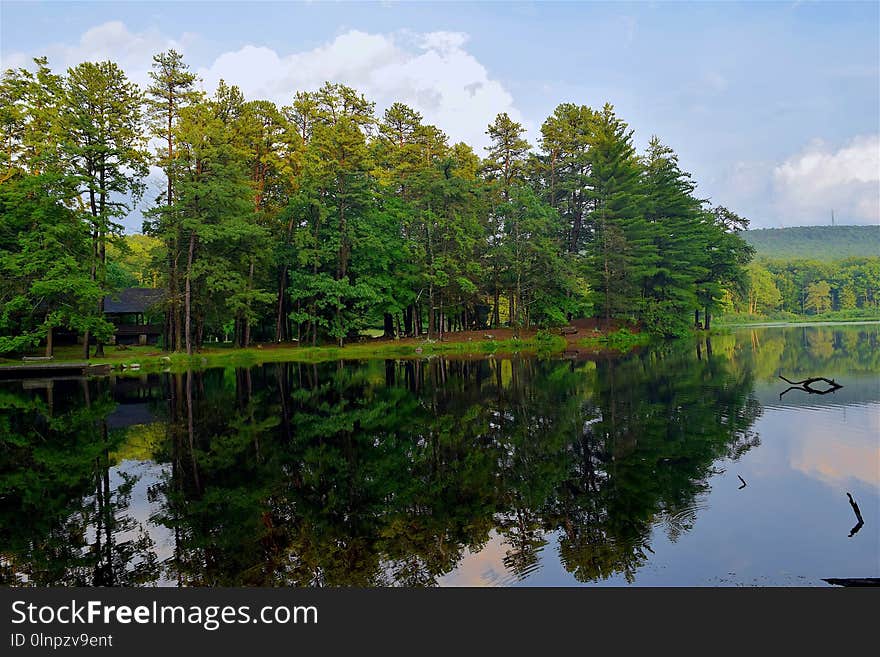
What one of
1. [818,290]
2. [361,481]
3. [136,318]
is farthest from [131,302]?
[818,290]

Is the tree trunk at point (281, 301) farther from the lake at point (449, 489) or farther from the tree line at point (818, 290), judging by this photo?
the tree line at point (818, 290)

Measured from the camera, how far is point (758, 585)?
23.0 feet

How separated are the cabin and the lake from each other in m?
29.6

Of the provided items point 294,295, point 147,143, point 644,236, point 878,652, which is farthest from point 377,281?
point 878,652

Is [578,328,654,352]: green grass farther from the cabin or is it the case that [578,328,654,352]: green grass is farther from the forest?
the cabin

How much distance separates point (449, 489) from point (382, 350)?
3400 centimetres

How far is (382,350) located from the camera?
4438cm

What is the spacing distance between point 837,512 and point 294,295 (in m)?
40.2

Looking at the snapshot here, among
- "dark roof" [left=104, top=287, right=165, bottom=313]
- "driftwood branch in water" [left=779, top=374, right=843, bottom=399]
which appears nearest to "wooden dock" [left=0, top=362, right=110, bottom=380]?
"dark roof" [left=104, top=287, right=165, bottom=313]

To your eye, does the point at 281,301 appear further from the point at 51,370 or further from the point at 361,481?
the point at 361,481

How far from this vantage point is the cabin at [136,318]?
162 ft

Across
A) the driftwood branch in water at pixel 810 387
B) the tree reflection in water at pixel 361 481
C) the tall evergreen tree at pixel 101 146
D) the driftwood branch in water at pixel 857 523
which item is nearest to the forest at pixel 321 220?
the tall evergreen tree at pixel 101 146

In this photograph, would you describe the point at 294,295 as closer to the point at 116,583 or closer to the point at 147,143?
the point at 147,143

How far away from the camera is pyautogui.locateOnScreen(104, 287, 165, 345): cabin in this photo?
162ft
